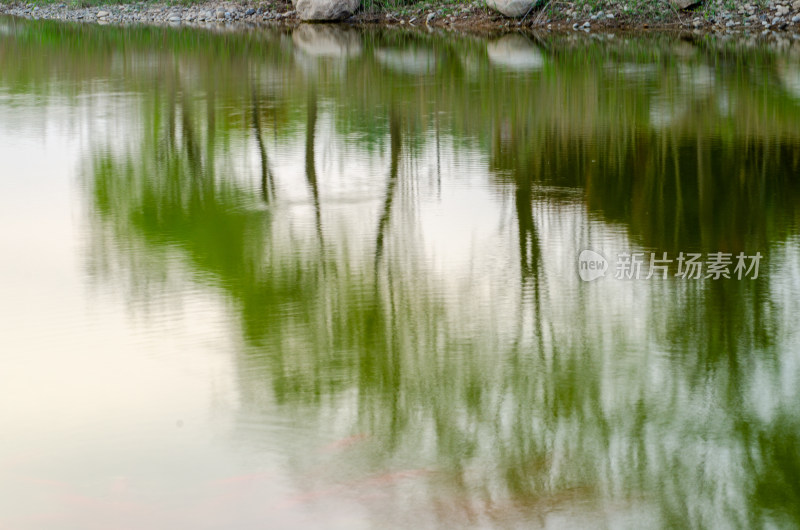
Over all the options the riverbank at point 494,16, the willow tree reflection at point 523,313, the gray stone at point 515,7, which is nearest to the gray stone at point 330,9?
the riverbank at point 494,16

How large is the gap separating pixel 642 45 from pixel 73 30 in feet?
44.5

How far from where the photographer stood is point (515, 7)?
67.6ft

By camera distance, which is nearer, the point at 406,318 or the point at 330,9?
the point at 406,318

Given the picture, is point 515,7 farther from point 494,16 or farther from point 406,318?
point 406,318

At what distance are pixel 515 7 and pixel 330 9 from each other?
468cm

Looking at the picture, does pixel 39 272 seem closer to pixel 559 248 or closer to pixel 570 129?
pixel 559 248

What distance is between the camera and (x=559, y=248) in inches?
245

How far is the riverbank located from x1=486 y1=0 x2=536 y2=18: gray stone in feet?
0.42

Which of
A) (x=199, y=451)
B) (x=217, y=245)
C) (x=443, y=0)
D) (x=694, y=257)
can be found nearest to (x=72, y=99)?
(x=217, y=245)

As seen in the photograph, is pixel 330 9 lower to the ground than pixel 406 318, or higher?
higher

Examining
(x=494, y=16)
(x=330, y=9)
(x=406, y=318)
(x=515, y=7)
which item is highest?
(x=330, y=9)

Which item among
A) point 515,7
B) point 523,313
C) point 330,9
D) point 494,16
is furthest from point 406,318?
point 330,9

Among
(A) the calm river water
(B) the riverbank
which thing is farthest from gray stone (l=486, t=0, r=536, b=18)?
(A) the calm river water

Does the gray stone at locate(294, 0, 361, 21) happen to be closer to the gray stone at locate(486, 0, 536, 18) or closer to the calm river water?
the gray stone at locate(486, 0, 536, 18)
